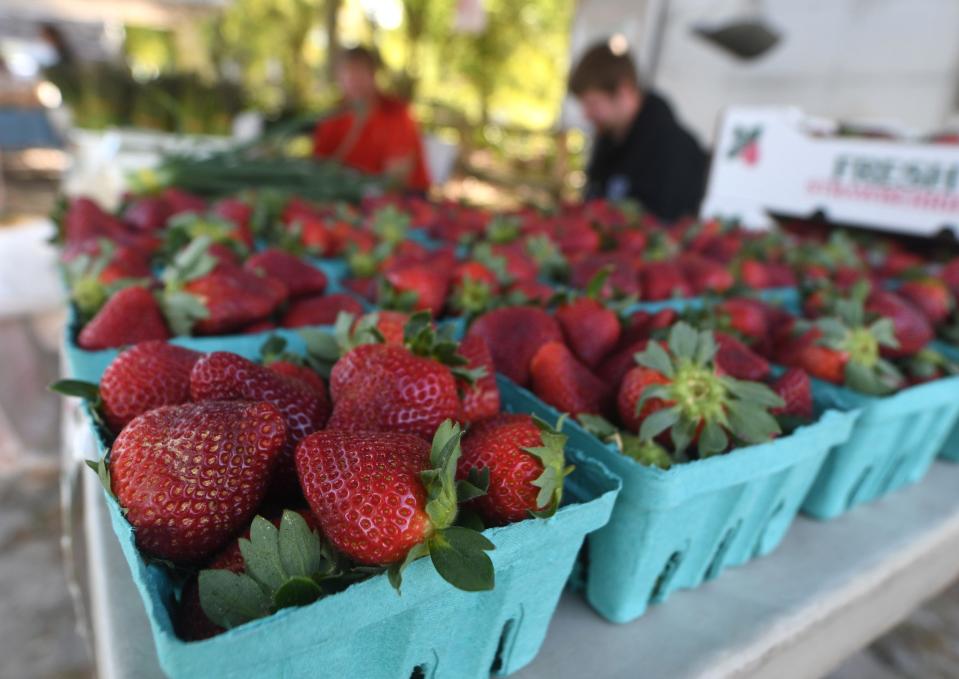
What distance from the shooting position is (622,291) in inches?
45.7

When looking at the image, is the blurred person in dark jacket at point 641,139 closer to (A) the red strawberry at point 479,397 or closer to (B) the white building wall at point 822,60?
(B) the white building wall at point 822,60

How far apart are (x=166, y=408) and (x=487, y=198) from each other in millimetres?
8800

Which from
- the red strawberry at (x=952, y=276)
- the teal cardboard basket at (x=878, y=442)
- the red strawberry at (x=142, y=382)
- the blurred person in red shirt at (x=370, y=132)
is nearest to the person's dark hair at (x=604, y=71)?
the blurred person in red shirt at (x=370, y=132)

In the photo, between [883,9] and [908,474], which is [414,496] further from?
[883,9]

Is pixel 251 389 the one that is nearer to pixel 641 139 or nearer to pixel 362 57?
pixel 641 139

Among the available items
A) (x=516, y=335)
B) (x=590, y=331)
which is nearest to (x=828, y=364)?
(x=590, y=331)

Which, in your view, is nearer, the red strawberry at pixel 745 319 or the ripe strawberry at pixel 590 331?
the ripe strawberry at pixel 590 331

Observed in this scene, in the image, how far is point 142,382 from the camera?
643 mm

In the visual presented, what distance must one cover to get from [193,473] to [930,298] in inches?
55.1

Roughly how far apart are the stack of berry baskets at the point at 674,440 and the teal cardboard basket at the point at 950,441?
530 mm

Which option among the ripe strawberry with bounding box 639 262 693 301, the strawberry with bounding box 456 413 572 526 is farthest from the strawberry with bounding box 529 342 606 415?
the ripe strawberry with bounding box 639 262 693 301

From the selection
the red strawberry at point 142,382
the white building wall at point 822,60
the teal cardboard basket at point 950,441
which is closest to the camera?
the red strawberry at point 142,382

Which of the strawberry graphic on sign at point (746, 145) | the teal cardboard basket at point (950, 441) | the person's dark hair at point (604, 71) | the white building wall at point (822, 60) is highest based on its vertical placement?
the white building wall at point (822, 60)

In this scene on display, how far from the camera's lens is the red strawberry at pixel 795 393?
817mm
